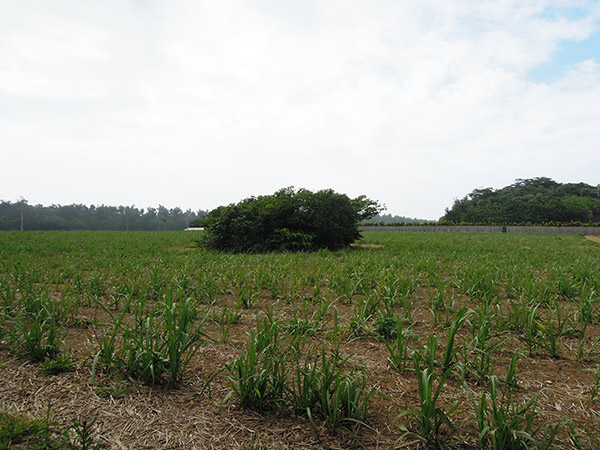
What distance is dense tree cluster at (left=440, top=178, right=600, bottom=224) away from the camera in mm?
52875

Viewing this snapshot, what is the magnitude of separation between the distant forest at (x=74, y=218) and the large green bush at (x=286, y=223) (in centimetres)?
4618

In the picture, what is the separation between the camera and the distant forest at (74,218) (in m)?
60.9

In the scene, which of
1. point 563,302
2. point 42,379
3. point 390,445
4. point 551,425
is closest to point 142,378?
point 42,379

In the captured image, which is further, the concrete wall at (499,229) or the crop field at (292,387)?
the concrete wall at (499,229)

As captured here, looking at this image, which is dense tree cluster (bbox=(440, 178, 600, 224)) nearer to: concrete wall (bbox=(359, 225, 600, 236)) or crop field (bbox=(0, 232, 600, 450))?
concrete wall (bbox=(359, 225, 600, 236))

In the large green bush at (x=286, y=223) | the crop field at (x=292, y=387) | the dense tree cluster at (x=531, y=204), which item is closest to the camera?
the crop field at (x=292, y=387)

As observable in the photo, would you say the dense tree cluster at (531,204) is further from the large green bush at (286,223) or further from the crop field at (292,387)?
the crop field at (292,387)

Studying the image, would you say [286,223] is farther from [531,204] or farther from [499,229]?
[531,204]

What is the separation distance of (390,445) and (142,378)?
1.41m

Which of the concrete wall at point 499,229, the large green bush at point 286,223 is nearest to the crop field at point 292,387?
the large green bush at point 286,223

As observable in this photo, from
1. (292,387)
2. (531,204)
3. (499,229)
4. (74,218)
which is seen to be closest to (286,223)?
(292,387)

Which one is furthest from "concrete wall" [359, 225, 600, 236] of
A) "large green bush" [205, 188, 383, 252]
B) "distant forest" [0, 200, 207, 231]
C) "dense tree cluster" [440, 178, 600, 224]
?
"distant forest" [0, 200, 207, 231]

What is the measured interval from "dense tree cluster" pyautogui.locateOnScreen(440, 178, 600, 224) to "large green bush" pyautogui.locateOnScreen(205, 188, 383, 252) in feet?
161

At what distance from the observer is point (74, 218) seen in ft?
239
